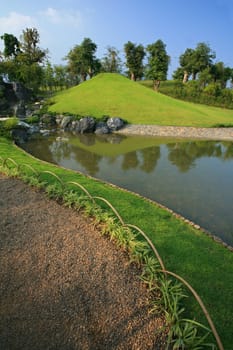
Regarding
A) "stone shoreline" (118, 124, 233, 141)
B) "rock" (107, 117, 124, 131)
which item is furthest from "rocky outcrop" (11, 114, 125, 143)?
"stone shoreline" (118, 124, 233, 141)

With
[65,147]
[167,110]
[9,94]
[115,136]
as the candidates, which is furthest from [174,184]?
[9,94]

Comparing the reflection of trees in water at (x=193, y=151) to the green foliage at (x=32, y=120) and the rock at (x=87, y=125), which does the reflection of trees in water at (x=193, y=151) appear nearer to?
the rock at (x=87, y=125)

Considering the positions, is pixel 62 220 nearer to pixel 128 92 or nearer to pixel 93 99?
pixel 93 99

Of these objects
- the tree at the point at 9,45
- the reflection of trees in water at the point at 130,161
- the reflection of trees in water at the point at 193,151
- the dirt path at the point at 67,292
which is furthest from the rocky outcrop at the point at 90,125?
the tree at the point at 9,45

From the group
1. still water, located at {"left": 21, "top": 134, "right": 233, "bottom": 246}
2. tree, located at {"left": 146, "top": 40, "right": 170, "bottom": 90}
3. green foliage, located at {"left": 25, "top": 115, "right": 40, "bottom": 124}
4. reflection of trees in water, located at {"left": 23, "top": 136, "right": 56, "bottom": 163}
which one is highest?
tree, located at {"left": 146, "top": 40, "right": 170, "bottom": 90}

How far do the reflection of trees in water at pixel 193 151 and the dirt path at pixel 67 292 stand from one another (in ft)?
25.1

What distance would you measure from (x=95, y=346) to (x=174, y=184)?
6.91 metres

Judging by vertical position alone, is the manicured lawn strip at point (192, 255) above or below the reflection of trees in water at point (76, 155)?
above

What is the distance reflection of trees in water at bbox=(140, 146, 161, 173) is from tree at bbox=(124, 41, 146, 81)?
34568mm

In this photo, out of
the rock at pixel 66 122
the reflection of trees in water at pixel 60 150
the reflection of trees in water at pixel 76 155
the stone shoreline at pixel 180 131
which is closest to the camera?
the reflection of trees in water at pixel 76 155

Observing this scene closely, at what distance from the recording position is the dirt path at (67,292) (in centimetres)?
276

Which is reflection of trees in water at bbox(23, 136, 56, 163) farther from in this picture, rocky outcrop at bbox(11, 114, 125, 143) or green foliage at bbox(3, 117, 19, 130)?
rocky outcrop at bbox(11, 114, 125, 143)

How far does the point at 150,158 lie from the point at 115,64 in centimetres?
4158

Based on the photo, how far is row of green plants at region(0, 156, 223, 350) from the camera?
2.79m
